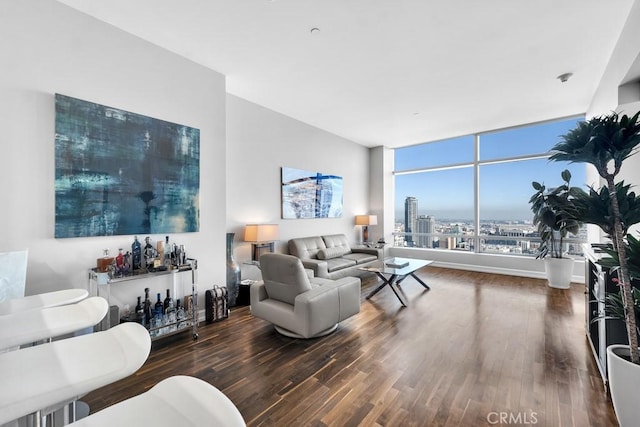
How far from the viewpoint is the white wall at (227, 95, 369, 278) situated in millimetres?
4164

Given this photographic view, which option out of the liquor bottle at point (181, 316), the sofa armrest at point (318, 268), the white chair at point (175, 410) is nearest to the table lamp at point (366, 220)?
the sofa armrest at point (318, 268)

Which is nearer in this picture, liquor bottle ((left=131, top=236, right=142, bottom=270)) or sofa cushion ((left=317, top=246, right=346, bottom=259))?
liquor bottle ((left=131, top=236, right=142, bottom=270))

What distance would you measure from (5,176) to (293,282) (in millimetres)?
2450

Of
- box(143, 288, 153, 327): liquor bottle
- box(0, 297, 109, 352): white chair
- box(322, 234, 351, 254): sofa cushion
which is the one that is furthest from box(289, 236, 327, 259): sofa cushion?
box(0, 297, 109, 352): white chair

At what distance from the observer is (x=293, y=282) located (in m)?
2.70

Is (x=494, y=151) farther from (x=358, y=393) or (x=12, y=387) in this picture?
(x=12, y=387)

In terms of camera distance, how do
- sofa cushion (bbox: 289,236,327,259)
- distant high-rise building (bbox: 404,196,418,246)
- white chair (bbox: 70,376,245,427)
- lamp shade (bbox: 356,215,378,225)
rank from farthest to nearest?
Result: distant high-rise building (bbox: 404,196,418,246) → lamp shade (bbox: 356,215,378,225) → sofa cushion (bbox: 289,236,327,259) → white chair (bbox: 70,376,245,427)

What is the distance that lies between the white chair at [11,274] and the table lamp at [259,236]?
2466 millimetres

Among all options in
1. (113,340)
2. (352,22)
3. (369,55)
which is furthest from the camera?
(369,55)

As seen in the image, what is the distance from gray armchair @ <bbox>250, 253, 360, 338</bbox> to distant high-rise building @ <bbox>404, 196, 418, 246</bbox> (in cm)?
463

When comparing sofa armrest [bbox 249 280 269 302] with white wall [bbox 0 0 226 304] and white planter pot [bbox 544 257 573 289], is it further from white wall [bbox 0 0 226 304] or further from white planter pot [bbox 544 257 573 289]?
white planter pot [bbox 544 257 573 289]

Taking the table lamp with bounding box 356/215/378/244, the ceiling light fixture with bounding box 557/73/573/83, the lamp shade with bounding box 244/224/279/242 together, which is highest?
the ceiling light fixture with bounding box 557/73/573/83

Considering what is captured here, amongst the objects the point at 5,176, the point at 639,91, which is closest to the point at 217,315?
the point at 5,176

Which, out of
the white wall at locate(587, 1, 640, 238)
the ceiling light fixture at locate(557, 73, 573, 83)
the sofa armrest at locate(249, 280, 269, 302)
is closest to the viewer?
the white wall at locate(587, 1, 640, 238)
